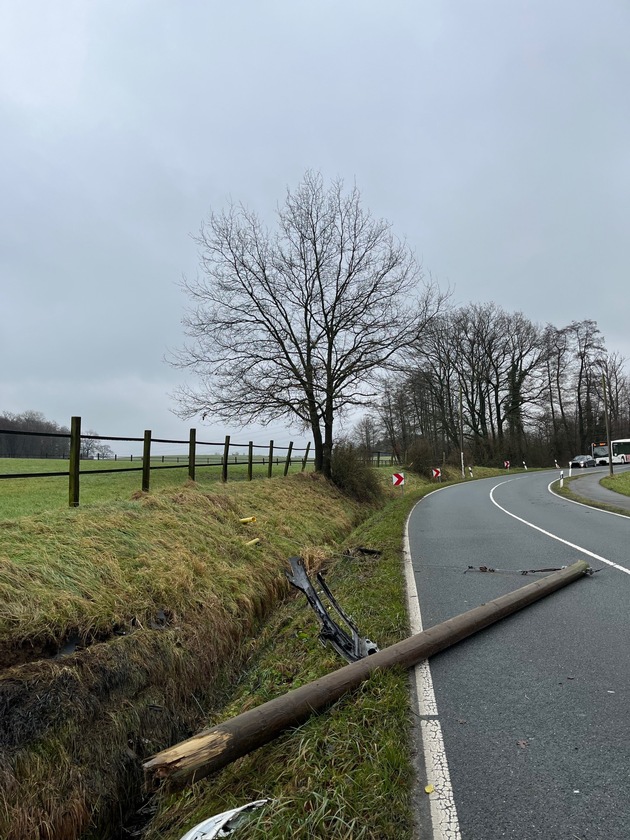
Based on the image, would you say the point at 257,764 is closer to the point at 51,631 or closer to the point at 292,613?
the point at 51,631

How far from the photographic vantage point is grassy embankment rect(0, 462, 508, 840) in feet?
8.75

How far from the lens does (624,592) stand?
5.75 meters

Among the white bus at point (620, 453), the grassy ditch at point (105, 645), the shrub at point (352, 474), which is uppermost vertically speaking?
the white bus at point (620, 453)

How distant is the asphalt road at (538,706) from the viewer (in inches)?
89.7

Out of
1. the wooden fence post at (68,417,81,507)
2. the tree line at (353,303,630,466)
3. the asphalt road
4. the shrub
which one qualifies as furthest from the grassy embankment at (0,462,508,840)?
the tree line at (353,303,630,466)

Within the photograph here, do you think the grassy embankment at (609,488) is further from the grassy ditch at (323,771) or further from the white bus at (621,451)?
the white bus at (621,451)

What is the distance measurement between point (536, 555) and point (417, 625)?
431cm

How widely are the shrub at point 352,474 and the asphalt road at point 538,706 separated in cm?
1334

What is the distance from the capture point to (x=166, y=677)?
4.79 m

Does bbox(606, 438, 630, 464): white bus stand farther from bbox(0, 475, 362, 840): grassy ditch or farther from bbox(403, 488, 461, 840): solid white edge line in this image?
bbox(403, 488, 461, 840): solid white edge line

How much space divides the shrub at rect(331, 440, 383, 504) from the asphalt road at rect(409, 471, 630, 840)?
43.8 feet

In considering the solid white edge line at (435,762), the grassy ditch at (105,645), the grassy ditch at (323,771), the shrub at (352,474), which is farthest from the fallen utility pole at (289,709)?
the shrub at (352,474)

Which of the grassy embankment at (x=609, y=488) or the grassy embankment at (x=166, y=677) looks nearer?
the grassy embankment at (x=166, y=677)

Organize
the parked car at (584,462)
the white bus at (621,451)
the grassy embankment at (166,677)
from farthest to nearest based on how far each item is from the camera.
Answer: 1. the white bus at (621,451)
2. the parked car at (584,462)
3. the grassy embankment at (166,677)
